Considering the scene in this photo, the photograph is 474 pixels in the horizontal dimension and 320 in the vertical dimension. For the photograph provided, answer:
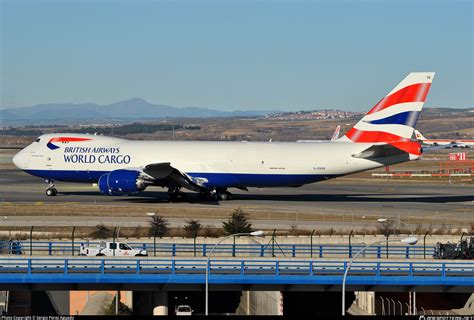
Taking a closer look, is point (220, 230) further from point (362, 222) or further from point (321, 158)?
point (321, 158)

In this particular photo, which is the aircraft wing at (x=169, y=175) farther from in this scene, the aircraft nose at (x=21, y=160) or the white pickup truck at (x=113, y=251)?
the white pickup truck at (x=113, y=251)

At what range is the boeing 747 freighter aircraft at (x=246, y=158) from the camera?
82.2 metres

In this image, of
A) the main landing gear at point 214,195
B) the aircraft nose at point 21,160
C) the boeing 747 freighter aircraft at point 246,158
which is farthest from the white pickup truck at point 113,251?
the aircraft nose at point 21,160

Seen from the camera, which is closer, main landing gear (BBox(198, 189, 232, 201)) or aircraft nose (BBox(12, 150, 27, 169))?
main landing gear (BBox(198, 189, 232, 201))

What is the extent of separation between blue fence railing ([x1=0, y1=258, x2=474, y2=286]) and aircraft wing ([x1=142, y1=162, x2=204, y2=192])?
3633 cm

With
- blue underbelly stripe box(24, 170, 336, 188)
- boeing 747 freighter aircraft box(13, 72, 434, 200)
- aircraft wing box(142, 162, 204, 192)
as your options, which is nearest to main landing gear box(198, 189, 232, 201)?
boeing 747 freighter aircraft box(13, 72, 434, 200)

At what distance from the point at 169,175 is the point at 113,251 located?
30053 mm

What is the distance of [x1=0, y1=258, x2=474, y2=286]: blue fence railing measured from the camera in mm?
44594

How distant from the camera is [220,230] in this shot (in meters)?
68.8

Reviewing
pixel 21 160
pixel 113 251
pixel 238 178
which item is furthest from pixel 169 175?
pixel 113 251

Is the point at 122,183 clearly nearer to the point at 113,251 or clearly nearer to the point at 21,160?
the point at 21,160

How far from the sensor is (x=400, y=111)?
8350 centimetres

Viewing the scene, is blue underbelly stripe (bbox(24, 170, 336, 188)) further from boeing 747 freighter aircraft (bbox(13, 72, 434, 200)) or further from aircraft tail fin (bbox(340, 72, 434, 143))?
aircraft tail fin (bbox(340, 72, 434, 143))

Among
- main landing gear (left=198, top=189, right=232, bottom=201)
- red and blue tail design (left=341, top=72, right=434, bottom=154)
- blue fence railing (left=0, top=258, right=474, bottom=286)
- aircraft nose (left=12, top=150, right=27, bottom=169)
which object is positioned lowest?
main landing gear (left=198, top=189, right=232, bottom=201)
